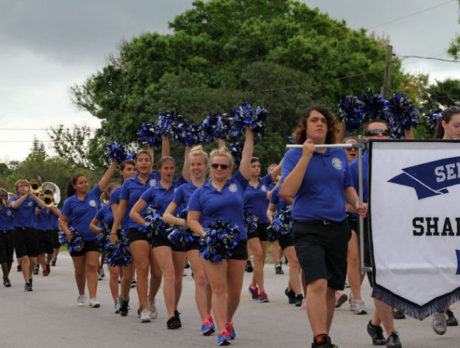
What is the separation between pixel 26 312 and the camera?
36.2 feet

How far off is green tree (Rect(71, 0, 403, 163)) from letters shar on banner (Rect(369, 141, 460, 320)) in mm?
27064

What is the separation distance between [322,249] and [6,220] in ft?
38.0

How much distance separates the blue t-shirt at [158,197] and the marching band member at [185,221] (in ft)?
1.87

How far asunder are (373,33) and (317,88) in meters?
24.2

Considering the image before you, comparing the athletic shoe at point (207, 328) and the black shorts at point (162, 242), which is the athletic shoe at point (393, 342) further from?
the black shorts at point (162, 242)

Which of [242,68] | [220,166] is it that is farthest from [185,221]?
[242,68]

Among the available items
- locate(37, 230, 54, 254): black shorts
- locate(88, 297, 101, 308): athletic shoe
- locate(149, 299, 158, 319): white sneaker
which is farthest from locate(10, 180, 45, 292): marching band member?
locate(149, 299, 158, 319): white sneaker

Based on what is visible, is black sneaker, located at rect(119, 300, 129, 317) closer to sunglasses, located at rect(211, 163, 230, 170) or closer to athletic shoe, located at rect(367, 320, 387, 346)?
sunglasses, located at rect(211, 163, 230, 170)

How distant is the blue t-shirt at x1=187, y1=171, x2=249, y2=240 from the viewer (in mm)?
7801

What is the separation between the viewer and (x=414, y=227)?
6.36m

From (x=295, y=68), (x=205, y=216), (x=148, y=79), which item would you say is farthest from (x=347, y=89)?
(x=205, y=216)

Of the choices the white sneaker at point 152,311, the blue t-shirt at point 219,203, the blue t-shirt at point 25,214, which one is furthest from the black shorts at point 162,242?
the blue t-shirt at point 25,214

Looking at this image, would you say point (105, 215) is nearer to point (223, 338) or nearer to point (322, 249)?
point (223, 338)

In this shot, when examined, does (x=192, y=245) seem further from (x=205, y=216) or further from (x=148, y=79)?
(x=148, y=79)
